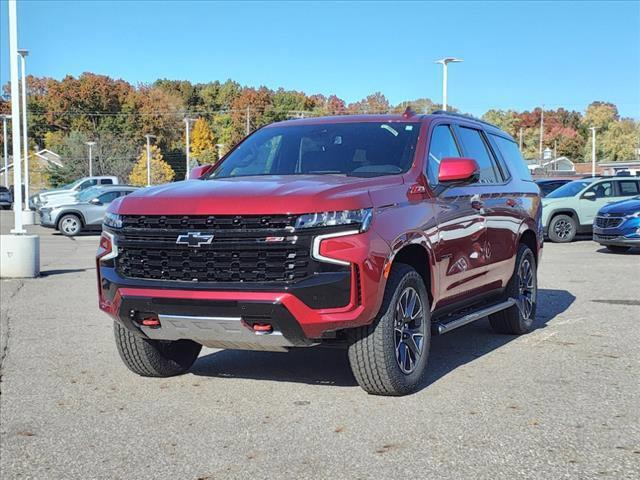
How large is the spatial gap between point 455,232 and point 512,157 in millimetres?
2424

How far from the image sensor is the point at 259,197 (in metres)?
4.57

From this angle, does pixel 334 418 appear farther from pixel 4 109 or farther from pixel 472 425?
pixel 4 109

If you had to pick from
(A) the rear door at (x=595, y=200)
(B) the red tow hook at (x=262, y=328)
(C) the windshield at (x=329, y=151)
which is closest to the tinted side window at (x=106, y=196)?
(A) the rear door at (x=595, y=200)

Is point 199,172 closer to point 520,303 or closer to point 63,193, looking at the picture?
point 520,303

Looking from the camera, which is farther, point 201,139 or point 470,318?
point 201,139

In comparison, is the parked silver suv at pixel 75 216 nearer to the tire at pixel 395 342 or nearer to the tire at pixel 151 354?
the tire at pixel 151 354

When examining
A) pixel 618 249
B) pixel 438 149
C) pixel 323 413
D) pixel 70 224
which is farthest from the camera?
pixel 70 224

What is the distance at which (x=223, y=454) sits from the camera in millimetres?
4012

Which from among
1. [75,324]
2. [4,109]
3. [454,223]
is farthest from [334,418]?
[4,109]

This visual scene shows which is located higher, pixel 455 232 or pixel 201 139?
pixel 201 139

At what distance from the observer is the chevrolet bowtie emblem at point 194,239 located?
15.0 ft

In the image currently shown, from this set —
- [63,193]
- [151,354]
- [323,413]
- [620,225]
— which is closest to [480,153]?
[323,413]

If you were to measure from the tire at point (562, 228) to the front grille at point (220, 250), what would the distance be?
16.6 m

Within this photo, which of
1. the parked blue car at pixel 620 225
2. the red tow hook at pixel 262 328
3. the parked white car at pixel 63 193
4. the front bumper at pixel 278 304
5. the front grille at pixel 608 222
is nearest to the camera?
the front bumper at pixel 278 304
